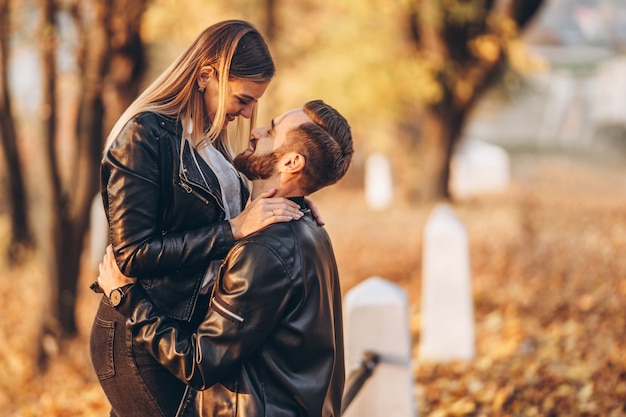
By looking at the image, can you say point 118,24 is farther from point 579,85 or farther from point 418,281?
point 579,85

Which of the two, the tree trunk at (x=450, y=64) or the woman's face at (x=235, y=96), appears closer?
the woman's face at (x=235, y=96)

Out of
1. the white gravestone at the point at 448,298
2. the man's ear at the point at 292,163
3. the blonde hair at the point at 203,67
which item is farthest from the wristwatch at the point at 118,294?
the white gravestone at the point at 448,298

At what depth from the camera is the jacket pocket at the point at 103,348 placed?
2449 mm

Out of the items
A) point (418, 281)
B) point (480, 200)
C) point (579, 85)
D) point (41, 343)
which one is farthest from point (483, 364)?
point (579, 85)

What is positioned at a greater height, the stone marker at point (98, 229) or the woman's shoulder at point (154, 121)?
the woman's shoulder at point (154, 121)

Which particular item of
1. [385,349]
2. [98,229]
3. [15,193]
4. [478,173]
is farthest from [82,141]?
[478,173]

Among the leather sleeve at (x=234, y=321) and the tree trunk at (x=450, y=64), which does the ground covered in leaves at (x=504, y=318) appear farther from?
the leather sleeve at (x=234, y=321)

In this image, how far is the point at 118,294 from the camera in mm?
2383

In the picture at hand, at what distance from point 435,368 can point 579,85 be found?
37622 millimetres

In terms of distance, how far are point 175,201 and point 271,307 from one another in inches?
17.4

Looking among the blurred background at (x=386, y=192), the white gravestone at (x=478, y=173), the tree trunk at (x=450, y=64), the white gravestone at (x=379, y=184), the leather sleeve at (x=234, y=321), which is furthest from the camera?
the white gravestone at (x=478, y=173)

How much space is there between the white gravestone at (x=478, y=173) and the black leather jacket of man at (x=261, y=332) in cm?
1570

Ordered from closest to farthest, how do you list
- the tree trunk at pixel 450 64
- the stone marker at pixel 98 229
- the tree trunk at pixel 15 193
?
the stone marker at pixel 98 229, the tree trunk at pixel 15 193, the tree trunk at pixel 450 64

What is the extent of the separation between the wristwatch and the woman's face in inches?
23.3
